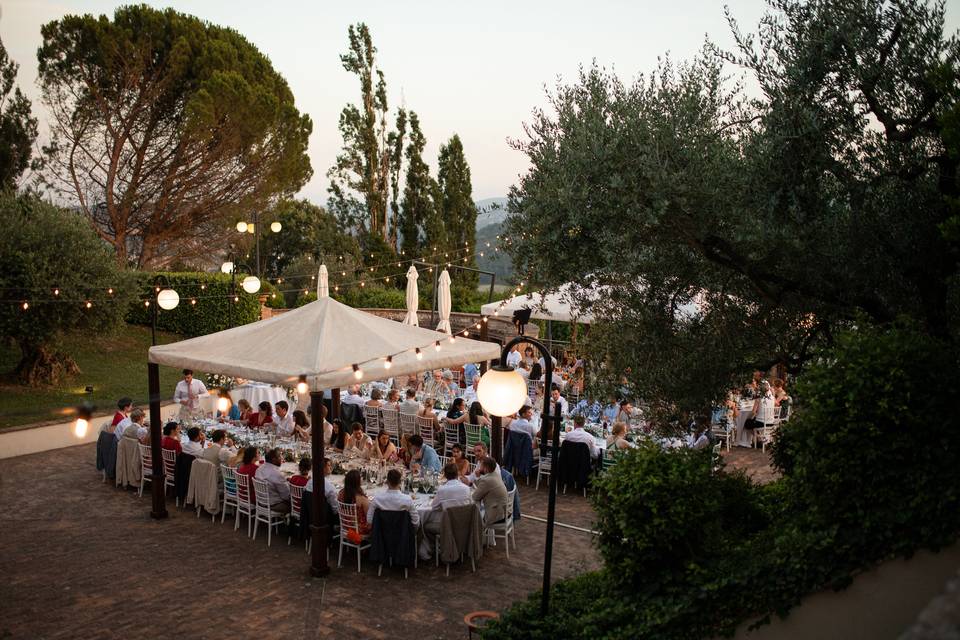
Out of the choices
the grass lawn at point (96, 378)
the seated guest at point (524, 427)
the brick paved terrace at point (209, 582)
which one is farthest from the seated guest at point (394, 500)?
the grass lawn at point (96, 378)

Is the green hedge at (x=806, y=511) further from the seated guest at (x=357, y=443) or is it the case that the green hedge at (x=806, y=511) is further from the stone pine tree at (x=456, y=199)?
the stone pine tree at (x=456, y=199)

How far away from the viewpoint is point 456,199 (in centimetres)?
3231

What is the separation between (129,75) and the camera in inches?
950

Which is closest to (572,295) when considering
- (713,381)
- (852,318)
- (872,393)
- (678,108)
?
(713,381)

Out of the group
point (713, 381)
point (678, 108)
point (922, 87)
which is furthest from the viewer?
point (713, 381)

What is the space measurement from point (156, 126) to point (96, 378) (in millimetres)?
10960

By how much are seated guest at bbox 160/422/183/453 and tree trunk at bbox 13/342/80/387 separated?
842 cm

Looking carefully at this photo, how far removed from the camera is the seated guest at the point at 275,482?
890cm


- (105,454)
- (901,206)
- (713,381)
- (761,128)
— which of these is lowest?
(105,454)

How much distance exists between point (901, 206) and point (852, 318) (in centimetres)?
95

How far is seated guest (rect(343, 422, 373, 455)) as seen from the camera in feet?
32.9

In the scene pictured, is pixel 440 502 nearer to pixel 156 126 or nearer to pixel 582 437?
pixel 582 437

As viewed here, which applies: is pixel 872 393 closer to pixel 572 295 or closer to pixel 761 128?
pixel 761 128

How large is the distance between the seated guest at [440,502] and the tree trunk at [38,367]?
1300 centimetres
